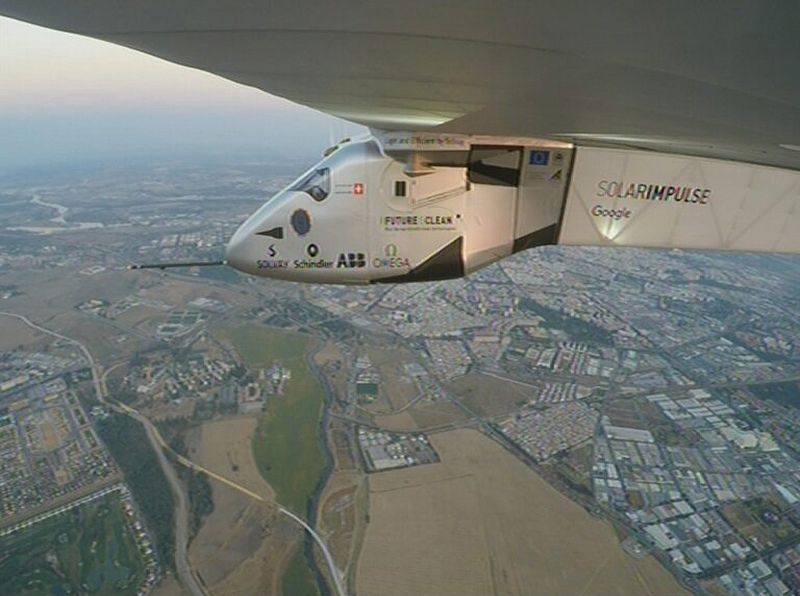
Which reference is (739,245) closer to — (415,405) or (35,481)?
(415,405)

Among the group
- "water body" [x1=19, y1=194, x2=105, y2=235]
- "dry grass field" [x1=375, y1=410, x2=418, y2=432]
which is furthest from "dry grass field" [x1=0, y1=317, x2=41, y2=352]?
"water body" [x1=19, y1=194, x2=105, y2=235]

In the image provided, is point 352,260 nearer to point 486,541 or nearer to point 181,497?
point 486,541

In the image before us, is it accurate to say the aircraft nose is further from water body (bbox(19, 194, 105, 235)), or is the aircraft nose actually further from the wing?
water body (bbox(19, 194, 105, 235))

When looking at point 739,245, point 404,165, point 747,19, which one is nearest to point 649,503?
point 739,245

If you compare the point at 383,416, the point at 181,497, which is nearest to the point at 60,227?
the point at 181,497

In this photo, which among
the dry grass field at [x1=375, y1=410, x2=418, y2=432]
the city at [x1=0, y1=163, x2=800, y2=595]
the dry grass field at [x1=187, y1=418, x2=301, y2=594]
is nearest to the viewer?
the dry grass field at [x1=187, y1=418, x2=301, y2=594]
